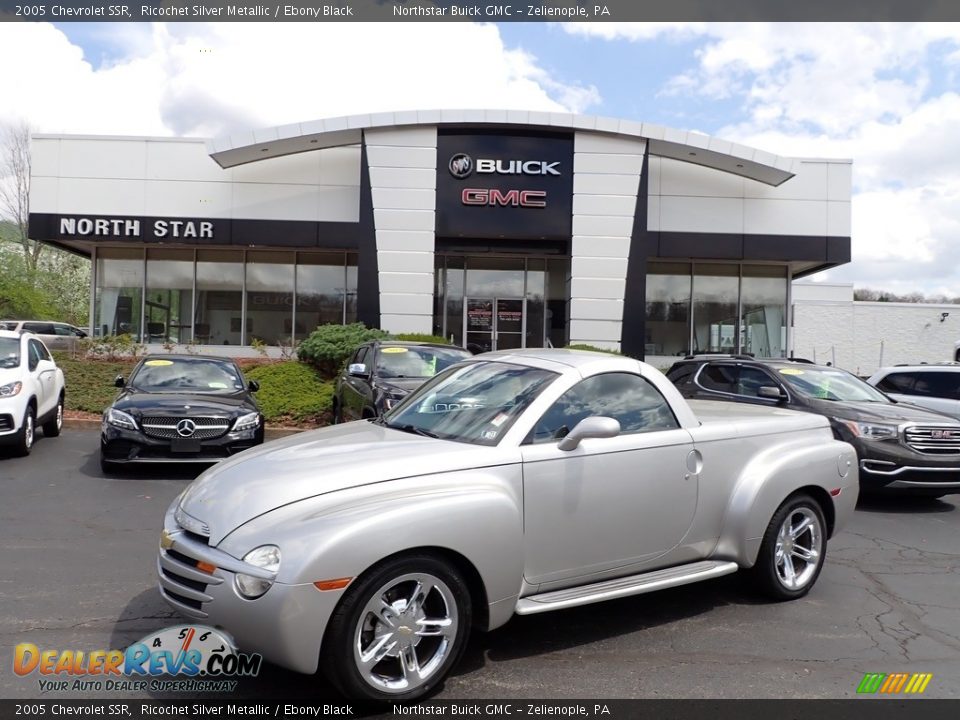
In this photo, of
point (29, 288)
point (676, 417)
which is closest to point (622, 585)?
point (676, 417)

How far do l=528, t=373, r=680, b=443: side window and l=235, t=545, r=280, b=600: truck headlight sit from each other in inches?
61.1

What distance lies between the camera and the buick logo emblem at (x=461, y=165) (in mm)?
19828

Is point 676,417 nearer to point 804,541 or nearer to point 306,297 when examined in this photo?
point 804,541

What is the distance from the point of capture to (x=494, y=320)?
2289 cm

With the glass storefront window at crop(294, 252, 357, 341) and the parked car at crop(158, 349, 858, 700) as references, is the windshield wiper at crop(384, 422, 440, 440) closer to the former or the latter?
the parked car at crop(158, 349, 858, 700)

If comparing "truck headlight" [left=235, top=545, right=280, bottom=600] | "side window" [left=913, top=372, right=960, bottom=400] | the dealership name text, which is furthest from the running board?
the dealership name text

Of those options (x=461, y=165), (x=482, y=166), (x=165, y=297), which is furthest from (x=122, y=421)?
(x=165, y=297)

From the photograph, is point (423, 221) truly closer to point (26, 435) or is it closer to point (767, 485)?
point (26, 435)

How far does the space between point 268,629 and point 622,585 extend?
6.75 feet

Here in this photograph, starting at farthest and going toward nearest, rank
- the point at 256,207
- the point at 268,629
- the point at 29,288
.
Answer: the point at 29,288 → the point at 256,207 → the point at 268,629

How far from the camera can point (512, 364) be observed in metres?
4.93

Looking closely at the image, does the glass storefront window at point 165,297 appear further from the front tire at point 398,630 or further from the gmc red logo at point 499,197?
the front tire at point 398,630

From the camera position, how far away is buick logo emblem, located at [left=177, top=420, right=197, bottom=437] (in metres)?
8.83

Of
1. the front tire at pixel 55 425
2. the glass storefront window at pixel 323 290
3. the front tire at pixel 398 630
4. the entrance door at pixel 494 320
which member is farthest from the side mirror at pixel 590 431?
the glass storefront window at pixel 323 290
